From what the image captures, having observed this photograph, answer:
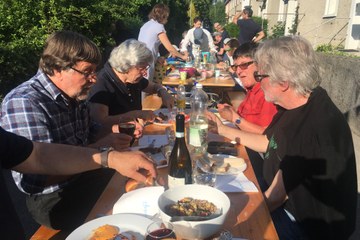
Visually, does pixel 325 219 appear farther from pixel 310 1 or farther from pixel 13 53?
pixel 310 1

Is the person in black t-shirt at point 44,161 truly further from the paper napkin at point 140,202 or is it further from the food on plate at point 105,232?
the food on plate at point 105,232

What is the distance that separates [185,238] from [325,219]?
857 mm

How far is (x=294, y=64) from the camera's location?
6.41 ft

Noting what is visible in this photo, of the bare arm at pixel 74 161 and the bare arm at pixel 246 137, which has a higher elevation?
the bare arm at pixel 74 161

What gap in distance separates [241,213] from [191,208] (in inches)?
11.9

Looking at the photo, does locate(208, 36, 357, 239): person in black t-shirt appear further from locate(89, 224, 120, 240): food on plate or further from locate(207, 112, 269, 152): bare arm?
locate(89, 224, 120, 240): food on plate

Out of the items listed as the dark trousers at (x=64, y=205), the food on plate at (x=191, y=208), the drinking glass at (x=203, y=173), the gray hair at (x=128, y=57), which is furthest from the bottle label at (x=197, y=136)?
the gray hair at (x=128, y=57)

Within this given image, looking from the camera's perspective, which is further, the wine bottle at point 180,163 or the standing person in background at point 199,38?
the standing person in background at point 199,38

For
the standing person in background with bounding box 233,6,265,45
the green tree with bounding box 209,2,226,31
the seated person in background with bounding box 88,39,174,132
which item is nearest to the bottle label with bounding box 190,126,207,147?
the seated person in background with bounding box 88,39,174,132

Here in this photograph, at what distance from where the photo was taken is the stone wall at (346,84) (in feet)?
18.4

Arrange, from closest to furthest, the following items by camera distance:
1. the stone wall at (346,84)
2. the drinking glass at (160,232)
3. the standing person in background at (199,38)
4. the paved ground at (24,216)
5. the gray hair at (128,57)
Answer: the drinking glass at (160,232) → the paved ground at (24,216) → the gray hair at (128,57) → the stone wall at (346,84) → the standing person in background at (199,38)

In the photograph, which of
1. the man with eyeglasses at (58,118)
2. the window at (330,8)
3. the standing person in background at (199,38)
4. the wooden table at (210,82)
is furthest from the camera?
the window at (330,8)

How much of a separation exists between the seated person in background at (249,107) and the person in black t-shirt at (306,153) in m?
0.86

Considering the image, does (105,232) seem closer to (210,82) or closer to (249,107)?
(249,107)
